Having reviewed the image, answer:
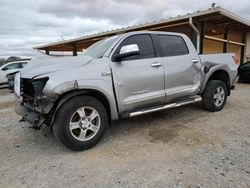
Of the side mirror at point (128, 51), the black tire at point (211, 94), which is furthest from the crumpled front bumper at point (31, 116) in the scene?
the black tire at point (211, 94)

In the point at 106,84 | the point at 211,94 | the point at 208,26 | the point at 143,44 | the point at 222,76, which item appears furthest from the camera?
the point at 208,26

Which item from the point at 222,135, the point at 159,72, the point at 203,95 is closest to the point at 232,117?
the point at 203,95

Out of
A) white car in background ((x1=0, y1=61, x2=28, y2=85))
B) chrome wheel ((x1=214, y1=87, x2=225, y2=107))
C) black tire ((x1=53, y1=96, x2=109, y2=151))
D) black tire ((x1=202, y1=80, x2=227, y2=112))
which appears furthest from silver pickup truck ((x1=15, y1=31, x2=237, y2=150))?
white car in background ((x1=0, y1=61, x2=28, y2=85))

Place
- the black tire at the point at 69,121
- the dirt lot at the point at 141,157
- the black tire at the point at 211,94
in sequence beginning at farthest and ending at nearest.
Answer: the black tire at the point at 211,94 → the black tire at the point at 69,121 → the dirt lot at the point at 141,157

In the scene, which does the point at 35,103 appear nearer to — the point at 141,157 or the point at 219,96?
the point at 141,157

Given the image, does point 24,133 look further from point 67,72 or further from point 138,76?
point 138,76

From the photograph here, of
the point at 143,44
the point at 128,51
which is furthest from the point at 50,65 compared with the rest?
the point at 143,44

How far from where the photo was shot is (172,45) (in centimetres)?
470

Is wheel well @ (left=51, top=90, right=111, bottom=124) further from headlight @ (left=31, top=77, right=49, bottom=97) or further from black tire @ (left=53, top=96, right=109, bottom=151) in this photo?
headlight @ (left=31, top=77, right=49, bottom=97)

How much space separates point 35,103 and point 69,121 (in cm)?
65

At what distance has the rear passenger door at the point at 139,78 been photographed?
381 centimetres

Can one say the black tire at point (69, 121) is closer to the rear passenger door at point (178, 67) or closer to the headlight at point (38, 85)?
the headlight at point (38, 85)

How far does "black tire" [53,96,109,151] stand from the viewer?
3.29 metres

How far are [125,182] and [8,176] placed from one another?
155 cm
